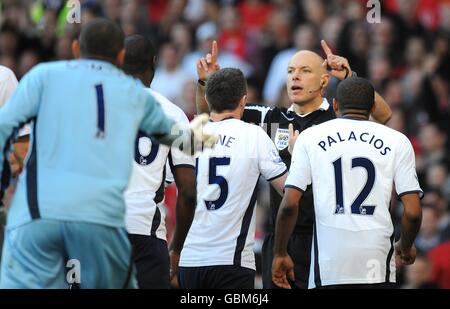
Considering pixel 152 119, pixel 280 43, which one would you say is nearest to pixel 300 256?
pixel 152 119

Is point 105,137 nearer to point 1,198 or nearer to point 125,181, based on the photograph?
point 125,181

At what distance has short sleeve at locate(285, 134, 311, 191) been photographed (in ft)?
28.0

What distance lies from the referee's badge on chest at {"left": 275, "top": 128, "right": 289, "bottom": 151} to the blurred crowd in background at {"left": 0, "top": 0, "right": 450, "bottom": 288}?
4.94 meters

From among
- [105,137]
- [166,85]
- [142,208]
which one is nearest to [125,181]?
[105,137]

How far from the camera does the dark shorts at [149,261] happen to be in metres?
8.74

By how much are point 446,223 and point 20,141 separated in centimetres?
637

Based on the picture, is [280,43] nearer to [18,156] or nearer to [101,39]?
[18,156]

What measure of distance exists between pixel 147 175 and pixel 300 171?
997 mm

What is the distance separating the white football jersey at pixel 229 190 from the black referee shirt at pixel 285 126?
55 cm

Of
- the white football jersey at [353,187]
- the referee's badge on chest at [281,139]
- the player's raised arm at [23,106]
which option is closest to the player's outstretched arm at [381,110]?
the referee's badge on chest at [281,139]

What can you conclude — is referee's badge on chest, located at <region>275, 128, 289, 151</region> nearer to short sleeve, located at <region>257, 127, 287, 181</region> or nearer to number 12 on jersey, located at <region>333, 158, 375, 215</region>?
short sleeve, located at <region>257, 127, 287, 181</region>

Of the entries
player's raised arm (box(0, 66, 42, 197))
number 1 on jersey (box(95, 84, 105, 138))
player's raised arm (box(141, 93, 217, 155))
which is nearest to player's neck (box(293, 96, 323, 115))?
player's raised arm (box(141, 93, 217, 155))

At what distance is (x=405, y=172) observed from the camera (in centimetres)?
850
